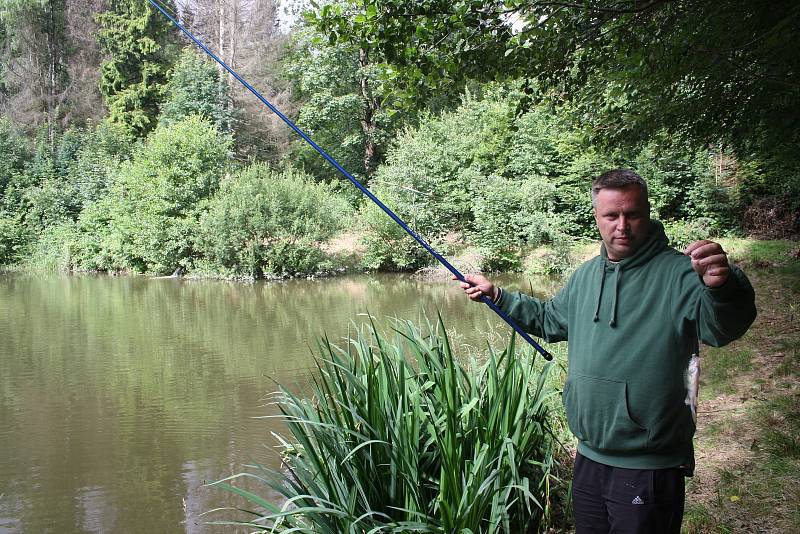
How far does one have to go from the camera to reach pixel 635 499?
77.9 inches

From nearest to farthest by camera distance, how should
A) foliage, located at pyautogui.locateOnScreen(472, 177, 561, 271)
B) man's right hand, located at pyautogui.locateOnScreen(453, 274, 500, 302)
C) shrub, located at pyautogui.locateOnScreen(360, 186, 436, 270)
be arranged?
man's right hand, located at pyautogui.locateOnScreen(453, 274, 500, 302) → foliage, located at pyautogui.locateOnScreen(472, 177, 561, 271) → shrub, located at pyautogui.locateOnScreen(360, 186, 436, 270)

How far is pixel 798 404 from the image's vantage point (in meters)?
4.79

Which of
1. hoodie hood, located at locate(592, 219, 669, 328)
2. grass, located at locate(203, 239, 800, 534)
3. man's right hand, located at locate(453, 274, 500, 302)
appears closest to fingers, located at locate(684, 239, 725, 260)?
hoodie hood, located at locate(592, 219, 669, 328)

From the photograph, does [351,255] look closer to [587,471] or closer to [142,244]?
[142,244]

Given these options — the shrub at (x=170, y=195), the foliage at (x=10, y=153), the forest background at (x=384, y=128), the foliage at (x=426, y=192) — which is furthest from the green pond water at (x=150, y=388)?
the foliage at (x=10, y=153)

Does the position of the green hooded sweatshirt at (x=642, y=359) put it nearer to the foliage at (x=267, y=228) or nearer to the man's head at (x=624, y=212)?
the man's head at (x=624, y=212)

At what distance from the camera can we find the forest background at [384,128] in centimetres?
552

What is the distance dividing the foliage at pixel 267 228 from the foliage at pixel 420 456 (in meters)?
18.9

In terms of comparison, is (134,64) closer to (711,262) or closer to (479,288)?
(479,288)

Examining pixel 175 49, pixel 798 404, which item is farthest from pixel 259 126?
pixel 798 404

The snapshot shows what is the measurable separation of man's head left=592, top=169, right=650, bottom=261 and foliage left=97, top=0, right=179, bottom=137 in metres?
37.6

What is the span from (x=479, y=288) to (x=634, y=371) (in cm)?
70

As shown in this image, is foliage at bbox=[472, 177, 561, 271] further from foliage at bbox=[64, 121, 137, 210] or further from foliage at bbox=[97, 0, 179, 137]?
foliage at bbox=[97, 0, 179, 137]

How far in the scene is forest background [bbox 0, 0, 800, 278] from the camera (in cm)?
552
